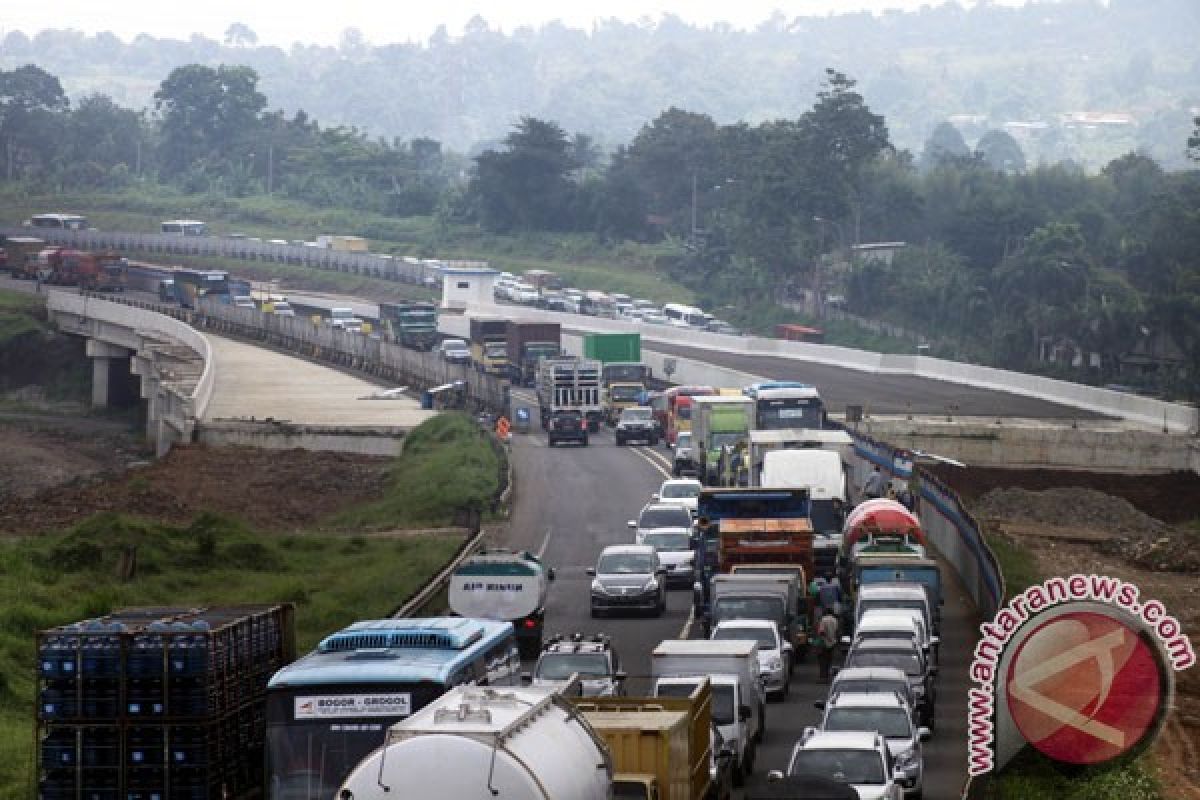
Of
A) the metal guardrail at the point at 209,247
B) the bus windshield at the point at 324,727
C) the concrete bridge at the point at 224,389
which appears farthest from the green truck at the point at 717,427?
the metal guardrail at the point at 209,247

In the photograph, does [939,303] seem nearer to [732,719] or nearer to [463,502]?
[463,502]

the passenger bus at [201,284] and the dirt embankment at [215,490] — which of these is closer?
the dirt embankment at [215,490]

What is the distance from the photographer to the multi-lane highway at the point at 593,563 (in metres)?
30.1

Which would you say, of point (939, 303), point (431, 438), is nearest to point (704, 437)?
point (431, 438)

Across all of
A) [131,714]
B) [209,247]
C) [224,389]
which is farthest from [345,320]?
[131,714]

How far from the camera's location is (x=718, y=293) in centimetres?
16112

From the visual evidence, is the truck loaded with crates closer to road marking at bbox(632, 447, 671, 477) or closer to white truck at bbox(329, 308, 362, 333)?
road marking at bbox(632, 447, 671, 477)

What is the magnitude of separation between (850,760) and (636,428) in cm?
5305

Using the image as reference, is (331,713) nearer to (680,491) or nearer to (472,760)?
(472,760)

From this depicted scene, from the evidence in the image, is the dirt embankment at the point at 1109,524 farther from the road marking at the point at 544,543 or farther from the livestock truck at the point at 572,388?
the livestock truck at the point at 572,388

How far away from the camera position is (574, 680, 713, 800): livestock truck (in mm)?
20016

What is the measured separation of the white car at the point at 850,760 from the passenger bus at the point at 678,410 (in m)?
50.6

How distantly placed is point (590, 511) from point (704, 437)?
15.4ft

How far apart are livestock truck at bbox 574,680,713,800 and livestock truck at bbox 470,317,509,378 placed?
73.4 m
